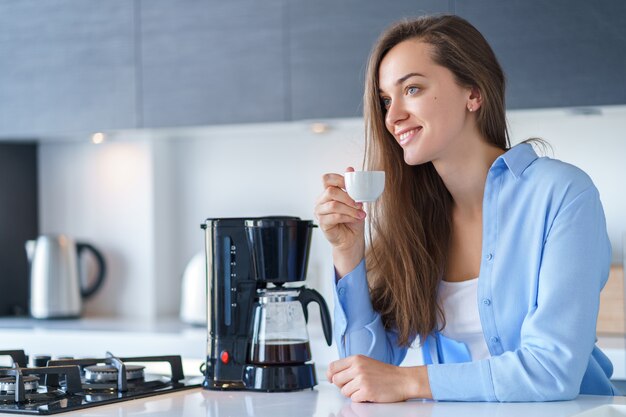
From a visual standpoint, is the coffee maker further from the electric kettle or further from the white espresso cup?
the electric kettle

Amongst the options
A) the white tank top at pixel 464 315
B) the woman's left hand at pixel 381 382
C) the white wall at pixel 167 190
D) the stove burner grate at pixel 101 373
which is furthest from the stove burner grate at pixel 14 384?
the white wall at pixel 167 190

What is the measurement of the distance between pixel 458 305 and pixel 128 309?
2169 millimetres

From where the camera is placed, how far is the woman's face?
6.24 feet

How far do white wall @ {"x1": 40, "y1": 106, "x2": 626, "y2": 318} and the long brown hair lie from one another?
145cm

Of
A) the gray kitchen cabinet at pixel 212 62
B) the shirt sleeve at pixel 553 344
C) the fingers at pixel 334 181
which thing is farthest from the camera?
the gray kitchen cabinet at pixel 212 62

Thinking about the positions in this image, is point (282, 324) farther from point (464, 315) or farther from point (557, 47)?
point (557, 47)

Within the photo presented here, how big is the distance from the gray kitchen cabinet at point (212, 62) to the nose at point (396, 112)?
141 cm

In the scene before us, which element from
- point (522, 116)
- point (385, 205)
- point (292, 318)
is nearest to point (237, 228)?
point (292, 318)

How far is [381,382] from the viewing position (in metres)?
1.64

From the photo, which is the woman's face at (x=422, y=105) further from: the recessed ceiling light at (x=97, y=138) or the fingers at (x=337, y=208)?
the recessed ceiling light at (x=97, y=138)

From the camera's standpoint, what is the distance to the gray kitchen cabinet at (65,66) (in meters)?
3.58

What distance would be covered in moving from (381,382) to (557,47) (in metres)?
1.60

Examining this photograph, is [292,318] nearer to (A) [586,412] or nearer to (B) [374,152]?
(B) [374,152]

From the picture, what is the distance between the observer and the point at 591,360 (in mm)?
1869
